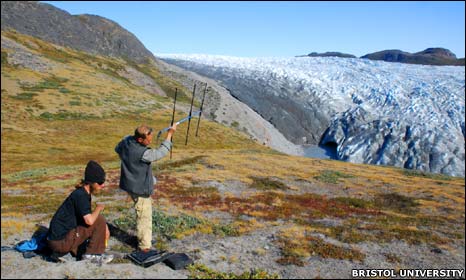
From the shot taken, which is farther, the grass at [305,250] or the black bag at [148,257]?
Result: the grass at [305,250]

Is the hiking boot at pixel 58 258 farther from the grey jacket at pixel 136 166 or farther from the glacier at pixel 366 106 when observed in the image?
the glacier at pixel 366 106

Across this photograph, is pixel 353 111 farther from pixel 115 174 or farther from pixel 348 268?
pixel 348 268

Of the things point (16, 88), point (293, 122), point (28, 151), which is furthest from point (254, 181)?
point (293, 122)

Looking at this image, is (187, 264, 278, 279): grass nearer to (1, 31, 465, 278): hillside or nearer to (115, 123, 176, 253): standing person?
(1, 31, 465, 278): hillside

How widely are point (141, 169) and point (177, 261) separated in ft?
9.59

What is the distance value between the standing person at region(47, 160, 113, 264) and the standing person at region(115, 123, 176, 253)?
0.93 meters

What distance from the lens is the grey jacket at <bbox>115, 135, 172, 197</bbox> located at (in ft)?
36.7

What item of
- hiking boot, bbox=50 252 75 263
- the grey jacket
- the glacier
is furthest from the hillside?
the glacier

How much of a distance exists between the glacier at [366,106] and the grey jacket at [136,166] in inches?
3625

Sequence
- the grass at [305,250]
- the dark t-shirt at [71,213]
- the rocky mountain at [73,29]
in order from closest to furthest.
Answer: the dark t-shirt at [71,213], the grass at [305,250], the rocky mountain at [73,29]

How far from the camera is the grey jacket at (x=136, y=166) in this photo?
11180 millimetres

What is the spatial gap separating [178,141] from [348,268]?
187 ft

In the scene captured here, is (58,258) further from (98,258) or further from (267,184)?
(267,184)

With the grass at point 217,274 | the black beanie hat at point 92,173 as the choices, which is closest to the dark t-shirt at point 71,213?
the black beanie hat at point 92,173
